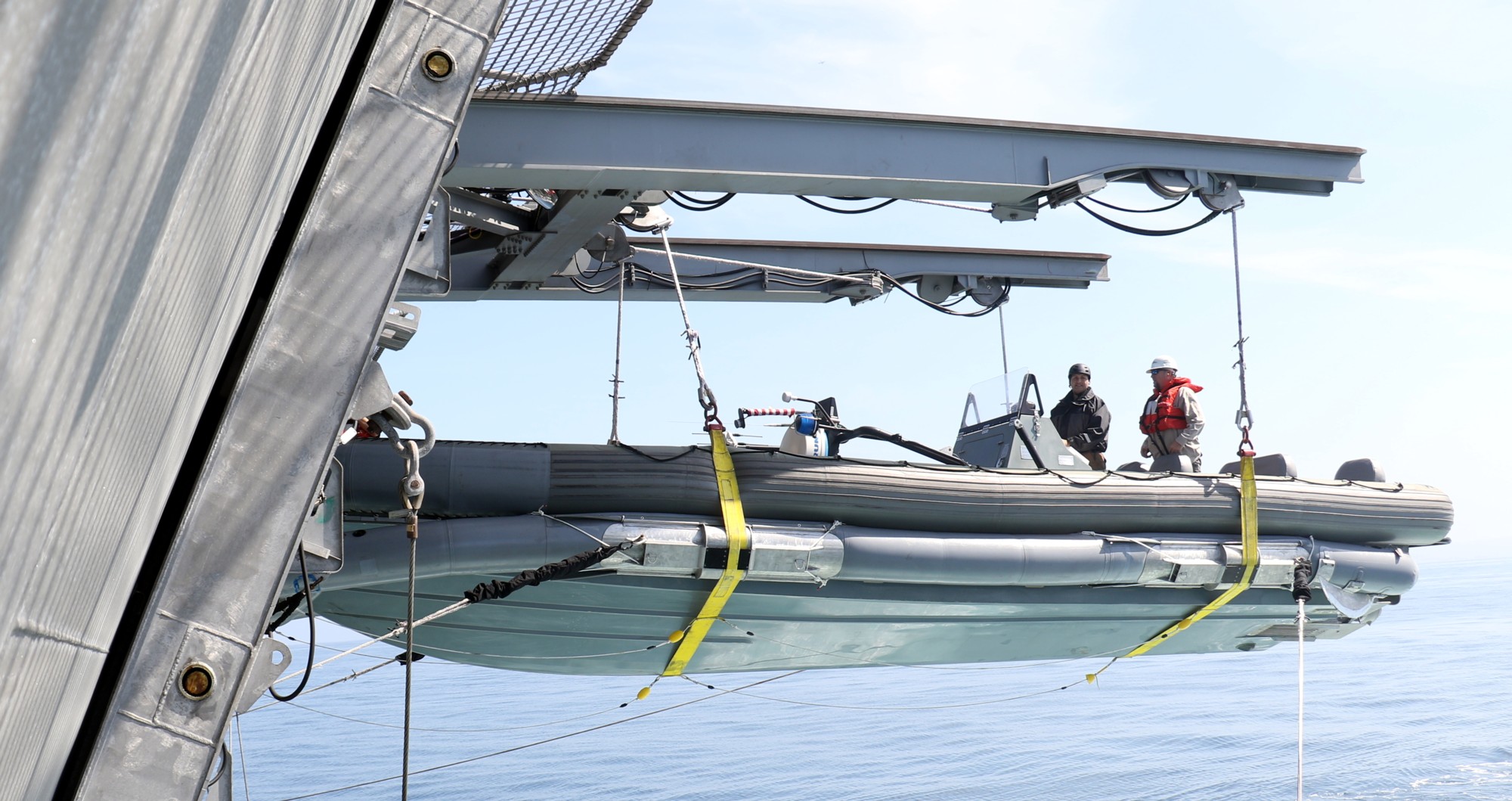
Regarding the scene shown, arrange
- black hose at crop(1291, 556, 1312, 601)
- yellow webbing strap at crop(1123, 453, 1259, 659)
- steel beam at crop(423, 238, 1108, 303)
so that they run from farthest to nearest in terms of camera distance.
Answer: steel beam at crop(423, 238, 1108, 303) → black hose at crop(1291, 556, 1312, 601) → yellow webbing strap at crop(1123, 453, 1259, 659)

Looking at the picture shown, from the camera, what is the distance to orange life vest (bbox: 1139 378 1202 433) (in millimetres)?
7247

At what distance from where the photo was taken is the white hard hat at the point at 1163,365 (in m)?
7.53

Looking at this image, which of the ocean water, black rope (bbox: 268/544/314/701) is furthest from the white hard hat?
black rope (bbox: 268/544/314/701)

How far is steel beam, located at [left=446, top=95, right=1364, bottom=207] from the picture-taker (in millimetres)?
4539

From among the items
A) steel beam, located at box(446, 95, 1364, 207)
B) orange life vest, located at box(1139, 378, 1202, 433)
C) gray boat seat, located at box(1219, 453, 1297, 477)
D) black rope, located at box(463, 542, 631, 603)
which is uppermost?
steel beam, located at box(446, 95, 1364, 207)

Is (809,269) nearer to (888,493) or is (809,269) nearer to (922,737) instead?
(888,493)

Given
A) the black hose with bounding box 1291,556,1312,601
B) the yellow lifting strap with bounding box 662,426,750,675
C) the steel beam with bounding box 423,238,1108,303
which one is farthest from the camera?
the steel beam with bounding box 423,238,1108,303

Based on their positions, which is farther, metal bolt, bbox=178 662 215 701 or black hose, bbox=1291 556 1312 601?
black hose, bbox=1291 556 1312 601

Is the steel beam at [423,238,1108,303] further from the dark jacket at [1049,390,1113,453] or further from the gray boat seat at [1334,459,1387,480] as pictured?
the gray boat seat at [1334,459,1387,480]

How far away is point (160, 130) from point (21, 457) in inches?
9.3

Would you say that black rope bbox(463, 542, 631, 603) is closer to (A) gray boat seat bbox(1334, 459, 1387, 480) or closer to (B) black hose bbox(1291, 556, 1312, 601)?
(B) black hose bbox(1291, 556, 1312, 601)

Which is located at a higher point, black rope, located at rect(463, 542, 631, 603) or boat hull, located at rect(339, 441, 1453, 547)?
boat hull, located at rect(339, 441, 1453, 547)

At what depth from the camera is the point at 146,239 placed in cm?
79

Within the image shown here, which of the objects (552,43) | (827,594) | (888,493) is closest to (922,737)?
(827,594)
